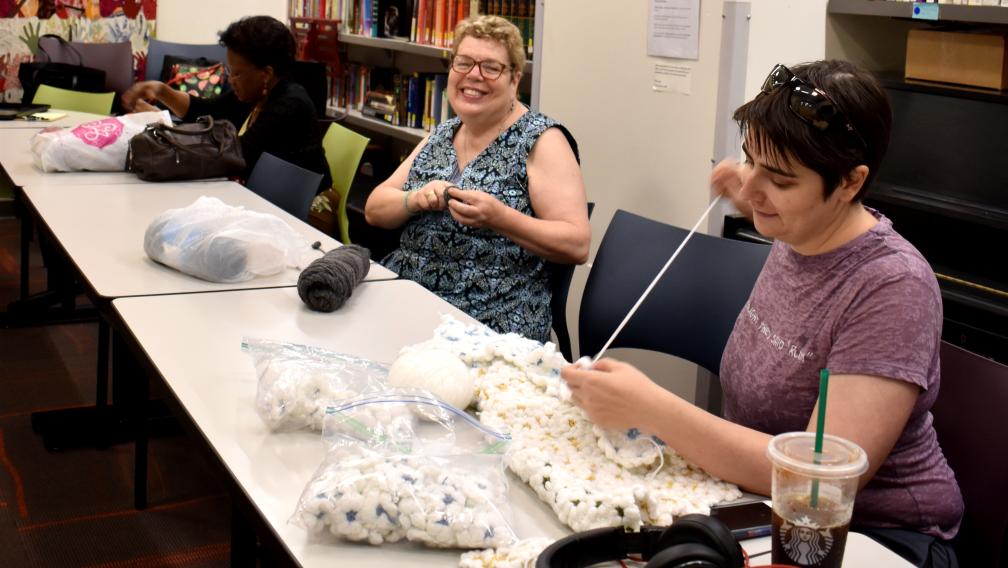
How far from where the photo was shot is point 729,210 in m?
3.03

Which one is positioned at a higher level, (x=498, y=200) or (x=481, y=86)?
(x=481, y=86)

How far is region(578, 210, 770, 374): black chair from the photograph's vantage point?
86.5 inches

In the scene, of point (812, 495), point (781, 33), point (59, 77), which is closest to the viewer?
point (812, 495)

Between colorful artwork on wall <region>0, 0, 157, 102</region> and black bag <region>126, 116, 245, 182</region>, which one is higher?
colorful artwork on wall <region>0, 0, 157, 102</region>

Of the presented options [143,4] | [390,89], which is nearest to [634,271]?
[390,89]

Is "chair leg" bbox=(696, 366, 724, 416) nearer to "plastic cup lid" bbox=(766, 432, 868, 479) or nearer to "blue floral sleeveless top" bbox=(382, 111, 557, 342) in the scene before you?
"blue floral sleeveless top" bbox=(382, 111, 557, 342)

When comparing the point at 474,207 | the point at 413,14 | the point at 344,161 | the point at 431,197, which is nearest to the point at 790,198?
the point at 474,207

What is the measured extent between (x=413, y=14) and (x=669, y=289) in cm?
338

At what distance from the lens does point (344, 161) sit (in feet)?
11.5

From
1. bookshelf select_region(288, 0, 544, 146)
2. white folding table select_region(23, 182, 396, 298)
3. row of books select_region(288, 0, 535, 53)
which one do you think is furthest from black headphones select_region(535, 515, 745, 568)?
bookshelf select_region(288, 0, 544, 146)

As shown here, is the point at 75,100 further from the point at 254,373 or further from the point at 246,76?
the point at 254,373

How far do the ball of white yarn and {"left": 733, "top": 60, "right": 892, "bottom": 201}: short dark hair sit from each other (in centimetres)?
54

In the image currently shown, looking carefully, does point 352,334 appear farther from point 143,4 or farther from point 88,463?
point 143,4

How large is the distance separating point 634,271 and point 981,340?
0.81 m
